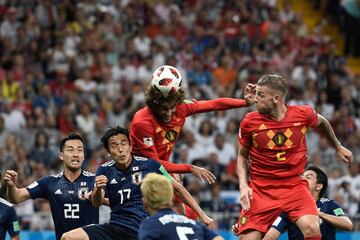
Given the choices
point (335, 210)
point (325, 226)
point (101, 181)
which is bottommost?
point (325, 226)

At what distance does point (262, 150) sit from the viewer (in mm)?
10805

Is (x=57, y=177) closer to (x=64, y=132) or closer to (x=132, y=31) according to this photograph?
(x=64, y=132)

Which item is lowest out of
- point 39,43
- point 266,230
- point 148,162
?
point 266,230

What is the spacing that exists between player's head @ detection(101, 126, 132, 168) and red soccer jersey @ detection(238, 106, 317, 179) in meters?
1.21

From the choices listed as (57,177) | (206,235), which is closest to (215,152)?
(57,177)

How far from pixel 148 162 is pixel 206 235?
214 centimetres

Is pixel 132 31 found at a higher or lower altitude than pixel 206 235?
higher

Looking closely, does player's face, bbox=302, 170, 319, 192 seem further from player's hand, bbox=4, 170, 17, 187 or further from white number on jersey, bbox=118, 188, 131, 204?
player's hand, bbox=4, 170, 17, 187

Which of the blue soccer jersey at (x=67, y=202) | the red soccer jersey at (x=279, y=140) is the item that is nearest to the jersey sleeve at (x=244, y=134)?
the red soccer jersey at (x=279, y=140)

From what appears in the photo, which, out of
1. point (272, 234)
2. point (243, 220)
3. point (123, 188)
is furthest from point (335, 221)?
point (123, 188)

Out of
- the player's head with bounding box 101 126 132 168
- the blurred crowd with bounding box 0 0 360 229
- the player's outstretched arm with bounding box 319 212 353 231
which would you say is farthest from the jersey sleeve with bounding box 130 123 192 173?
the blurred crowd with bounding box 0 0 360 229

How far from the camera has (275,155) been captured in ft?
35.3

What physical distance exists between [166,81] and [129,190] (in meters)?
1.35

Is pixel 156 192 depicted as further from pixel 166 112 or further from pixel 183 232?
pixel 166 112
